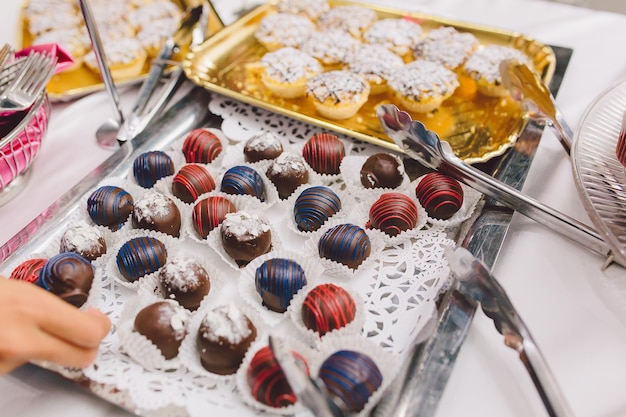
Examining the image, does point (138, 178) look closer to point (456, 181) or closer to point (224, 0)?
point (456, 181)

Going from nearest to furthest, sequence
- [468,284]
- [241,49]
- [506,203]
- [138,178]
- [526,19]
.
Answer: [468,284] < [506,203] < [138,178] < [241,49] < [526,19]

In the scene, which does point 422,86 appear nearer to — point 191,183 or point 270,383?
point 191,183

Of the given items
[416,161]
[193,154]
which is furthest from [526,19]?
[193,154]

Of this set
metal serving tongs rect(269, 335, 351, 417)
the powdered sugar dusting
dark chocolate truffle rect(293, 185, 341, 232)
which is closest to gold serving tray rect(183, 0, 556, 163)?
dark chocolate truffle rect(293, 185, 341, 232)

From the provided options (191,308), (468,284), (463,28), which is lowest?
(191,308)

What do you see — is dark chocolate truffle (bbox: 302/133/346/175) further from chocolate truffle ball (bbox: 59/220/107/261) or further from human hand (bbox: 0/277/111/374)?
human hand (bbox: 0/277/111/374)

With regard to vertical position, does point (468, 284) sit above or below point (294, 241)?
above
